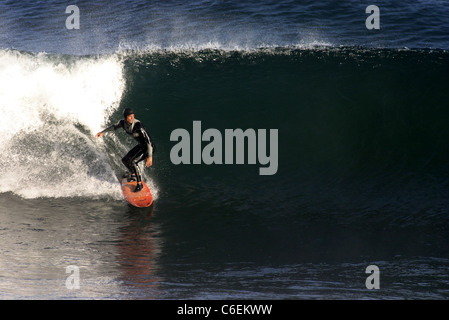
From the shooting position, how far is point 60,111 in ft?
35.6

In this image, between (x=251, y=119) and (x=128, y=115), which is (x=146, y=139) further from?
(x=251, y=119)

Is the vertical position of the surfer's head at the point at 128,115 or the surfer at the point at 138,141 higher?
the surfer's head at the point at 128,115

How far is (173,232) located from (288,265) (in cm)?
198

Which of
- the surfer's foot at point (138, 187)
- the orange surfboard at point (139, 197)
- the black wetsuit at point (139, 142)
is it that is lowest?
the orange surfboard at point (139, 197)

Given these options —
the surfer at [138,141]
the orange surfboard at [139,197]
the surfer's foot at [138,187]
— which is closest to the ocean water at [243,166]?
the orange surfboard at [139,197]

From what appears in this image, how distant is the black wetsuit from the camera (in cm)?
834

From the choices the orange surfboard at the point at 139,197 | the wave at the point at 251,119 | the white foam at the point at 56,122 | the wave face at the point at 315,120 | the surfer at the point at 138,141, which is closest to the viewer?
the surfer at the point at 138,141

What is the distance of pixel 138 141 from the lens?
8531 millimetres

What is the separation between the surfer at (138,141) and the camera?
829 centimetres

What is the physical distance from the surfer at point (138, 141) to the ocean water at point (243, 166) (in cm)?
67

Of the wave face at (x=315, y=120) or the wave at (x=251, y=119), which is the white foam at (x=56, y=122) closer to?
the wave at (x=251, y=119)

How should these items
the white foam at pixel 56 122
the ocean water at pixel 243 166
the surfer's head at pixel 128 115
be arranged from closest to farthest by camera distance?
1. the ocean water at pixel 243 166
2. the surfer's head at pixel 128 115
3. the white foam at pixel 56 122

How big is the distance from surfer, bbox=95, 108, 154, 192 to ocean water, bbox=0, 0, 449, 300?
→ 0.67 metres
